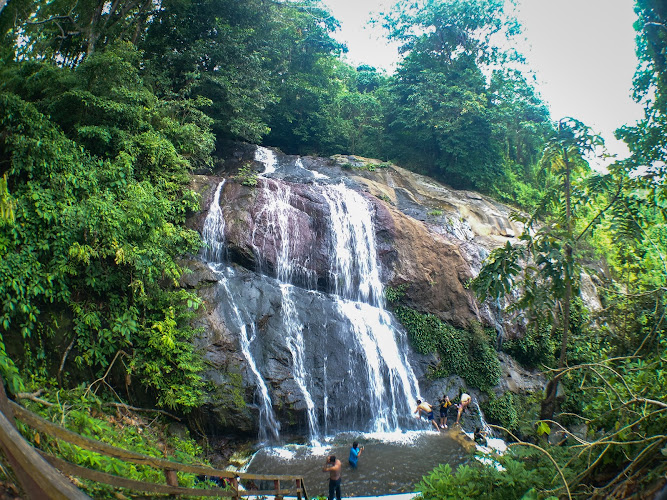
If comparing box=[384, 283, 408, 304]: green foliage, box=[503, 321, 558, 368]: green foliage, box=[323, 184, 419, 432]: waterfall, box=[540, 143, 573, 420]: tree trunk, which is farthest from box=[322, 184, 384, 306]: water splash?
box=[540, 143, 573, 420]: tree trunk

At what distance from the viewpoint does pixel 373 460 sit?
25.7ft

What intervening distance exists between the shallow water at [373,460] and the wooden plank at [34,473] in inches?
238

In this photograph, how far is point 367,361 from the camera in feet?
33.6

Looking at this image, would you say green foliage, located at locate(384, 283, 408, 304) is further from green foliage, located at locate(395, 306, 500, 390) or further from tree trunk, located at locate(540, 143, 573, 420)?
tree trunk, located at locate(540, 143, 573, 420)

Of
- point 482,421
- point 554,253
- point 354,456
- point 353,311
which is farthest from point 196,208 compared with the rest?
point 482,421

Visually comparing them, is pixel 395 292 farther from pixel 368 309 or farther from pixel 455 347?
pixel 455 347

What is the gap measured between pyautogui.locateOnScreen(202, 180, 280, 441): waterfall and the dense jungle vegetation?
2.22 feet

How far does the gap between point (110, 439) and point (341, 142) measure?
1884 centimetres

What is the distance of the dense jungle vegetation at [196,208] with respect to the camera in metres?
4.43

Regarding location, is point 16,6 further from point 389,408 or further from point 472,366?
point 472,366

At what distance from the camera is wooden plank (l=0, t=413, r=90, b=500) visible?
1333 mm

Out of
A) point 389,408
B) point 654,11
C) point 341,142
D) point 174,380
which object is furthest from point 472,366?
point 341,142

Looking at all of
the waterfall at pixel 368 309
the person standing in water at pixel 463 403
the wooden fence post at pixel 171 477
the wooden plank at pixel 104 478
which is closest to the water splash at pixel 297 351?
the waterfall at pixel 368 309

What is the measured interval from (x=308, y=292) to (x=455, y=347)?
181 inches
